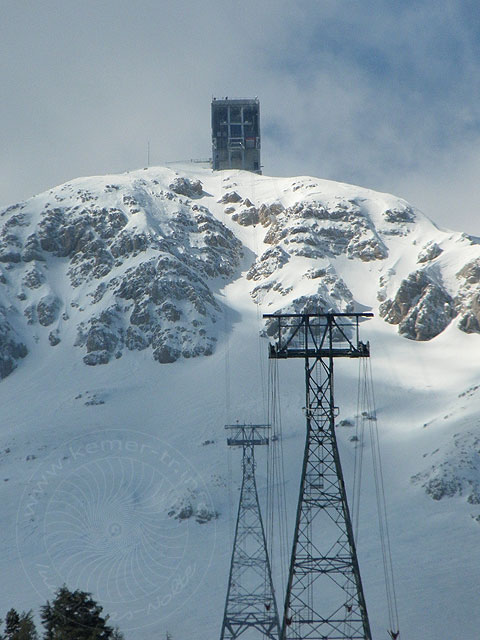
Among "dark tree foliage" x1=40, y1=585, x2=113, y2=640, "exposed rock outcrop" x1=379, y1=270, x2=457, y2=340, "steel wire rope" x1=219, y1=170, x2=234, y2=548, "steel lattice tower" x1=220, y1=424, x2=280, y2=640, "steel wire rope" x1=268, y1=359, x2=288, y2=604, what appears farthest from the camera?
"exposed rock outcrop" x1=379, y1=270, x2=457, y2=340

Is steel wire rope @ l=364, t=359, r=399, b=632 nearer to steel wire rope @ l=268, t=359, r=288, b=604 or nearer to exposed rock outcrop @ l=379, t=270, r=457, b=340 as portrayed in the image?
steel wire rope @ l=268, t=359, r=288, b=604

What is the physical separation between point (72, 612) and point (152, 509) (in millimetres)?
85880

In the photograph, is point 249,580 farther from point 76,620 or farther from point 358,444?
point 76,620

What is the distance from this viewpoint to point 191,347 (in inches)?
7136

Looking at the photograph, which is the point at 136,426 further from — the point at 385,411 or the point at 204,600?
the point at 204,600

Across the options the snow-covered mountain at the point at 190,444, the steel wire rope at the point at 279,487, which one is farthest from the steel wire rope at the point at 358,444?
the steel wire rope at the point at 279,487

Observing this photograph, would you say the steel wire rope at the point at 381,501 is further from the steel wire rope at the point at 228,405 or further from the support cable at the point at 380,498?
the steel wire rope at the point at 228,405

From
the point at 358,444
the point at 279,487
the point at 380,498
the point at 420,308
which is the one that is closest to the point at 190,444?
the point at 279,487

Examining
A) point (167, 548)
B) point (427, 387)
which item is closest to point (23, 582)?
point (167, 548)

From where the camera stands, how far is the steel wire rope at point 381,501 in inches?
3738

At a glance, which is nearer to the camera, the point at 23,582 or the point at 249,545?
the point at 23,582

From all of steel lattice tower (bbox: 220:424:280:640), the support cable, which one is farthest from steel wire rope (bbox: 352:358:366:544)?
steel lattice tower (bbox: 220:424:280:640)

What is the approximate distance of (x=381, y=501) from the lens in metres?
121

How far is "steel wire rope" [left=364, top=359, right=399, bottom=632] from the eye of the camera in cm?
9494
